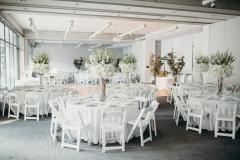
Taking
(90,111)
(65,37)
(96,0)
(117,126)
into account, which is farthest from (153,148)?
(65,37)

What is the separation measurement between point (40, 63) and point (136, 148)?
5.49 metres

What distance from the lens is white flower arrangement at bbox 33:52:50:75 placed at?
349 inches

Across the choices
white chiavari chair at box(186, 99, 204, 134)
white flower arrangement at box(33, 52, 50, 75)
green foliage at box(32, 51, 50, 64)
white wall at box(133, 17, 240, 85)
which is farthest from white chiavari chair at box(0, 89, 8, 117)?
white wall at box(133, 17, 240, 85)

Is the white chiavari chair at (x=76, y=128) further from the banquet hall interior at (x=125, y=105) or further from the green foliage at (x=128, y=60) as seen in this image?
the green foliage at (x=128, y=60)

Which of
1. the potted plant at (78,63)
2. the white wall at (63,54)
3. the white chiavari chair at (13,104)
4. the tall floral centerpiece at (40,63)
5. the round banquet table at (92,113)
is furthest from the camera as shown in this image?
the potted plant at (78,63)

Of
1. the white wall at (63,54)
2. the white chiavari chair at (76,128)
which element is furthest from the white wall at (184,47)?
the white chiavari chair at (76,128)

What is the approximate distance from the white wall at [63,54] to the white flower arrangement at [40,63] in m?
15.8

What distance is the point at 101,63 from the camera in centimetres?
550

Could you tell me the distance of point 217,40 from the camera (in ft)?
34.5

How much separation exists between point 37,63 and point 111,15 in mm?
3089

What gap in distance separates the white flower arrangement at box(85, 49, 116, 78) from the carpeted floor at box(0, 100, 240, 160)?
1526 mm

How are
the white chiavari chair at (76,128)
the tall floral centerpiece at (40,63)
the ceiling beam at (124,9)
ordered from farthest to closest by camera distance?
1. the tall floral centerpiece at (40,63)
2. the ceiling beam at (124,9)
3. the white chiavari chair at (76,128)

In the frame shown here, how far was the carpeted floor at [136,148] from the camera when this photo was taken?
4359 mm

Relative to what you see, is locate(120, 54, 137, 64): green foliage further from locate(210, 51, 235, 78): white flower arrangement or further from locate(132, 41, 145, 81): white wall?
locate(132, 41, 145, 81): white wall
